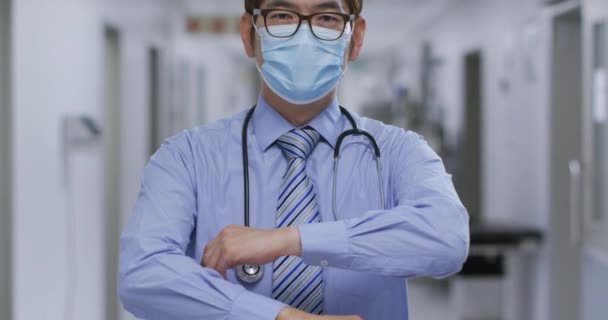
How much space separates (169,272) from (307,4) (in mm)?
413

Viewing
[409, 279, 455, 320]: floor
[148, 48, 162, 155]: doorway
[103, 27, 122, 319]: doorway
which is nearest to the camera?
[103, 27, 122, 319]: doorway

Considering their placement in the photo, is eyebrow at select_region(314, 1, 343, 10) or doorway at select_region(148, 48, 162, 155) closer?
eyebrow at select_region(314, 1, 343, 10)

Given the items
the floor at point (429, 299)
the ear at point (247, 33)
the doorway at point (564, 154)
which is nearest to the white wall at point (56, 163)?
the ear at point (247, 33)

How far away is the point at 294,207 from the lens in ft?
3.38

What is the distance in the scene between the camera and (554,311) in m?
3.89

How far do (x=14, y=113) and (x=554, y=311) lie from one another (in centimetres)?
293

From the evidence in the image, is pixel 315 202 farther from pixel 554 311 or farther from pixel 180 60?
pixel 180 60

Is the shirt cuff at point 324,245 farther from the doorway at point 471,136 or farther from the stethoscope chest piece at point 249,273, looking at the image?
the doorway at point 471,136

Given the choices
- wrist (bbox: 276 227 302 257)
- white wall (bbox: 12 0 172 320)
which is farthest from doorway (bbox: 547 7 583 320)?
wrist (bbox: 276 227 302 257)

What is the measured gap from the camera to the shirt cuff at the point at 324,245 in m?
0.92

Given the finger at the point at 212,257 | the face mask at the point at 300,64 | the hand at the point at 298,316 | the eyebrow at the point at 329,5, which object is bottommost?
the hand at the point at 298,316

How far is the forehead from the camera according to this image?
1.01 meters

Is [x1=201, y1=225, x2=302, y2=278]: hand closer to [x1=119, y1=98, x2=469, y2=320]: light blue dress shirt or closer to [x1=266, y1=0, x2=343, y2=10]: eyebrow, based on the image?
[x1=119, y1=98, x2=469, y2=320]: light blue dress shirt
